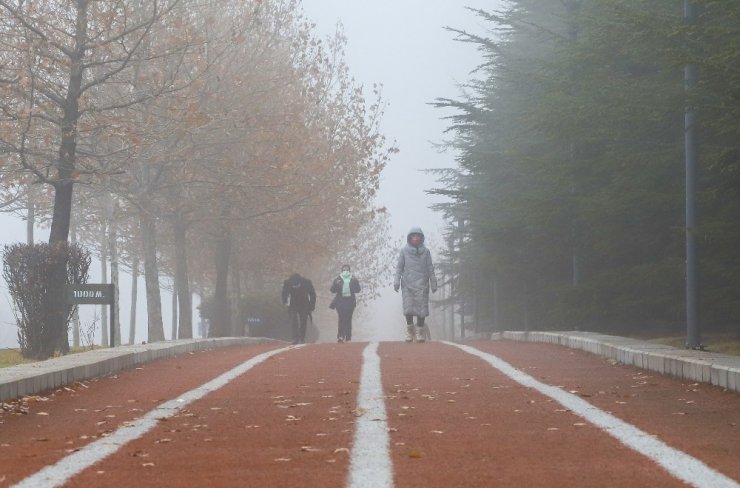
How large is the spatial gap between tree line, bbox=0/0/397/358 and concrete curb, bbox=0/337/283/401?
3.01 meters

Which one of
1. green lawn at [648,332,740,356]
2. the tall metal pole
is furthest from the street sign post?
green lawn at [648,332,740,356]

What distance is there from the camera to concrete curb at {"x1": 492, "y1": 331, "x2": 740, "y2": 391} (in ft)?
40.0

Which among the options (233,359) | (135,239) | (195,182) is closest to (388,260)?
(135,239)

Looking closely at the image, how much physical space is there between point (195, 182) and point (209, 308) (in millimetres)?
14166

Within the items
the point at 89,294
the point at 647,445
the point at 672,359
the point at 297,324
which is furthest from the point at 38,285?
the point at 647,445

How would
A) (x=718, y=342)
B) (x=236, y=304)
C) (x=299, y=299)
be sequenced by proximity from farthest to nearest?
1. (x=236, y=304)
2. (x=299, y=299)
3. (x=718, y=342)

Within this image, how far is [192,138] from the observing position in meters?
30.7

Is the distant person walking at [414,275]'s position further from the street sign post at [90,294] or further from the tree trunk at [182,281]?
the tree trunk at [182,281]

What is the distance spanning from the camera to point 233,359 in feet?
59.1

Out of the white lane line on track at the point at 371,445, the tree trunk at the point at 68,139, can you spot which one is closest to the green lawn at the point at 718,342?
the white lane line on track at the point at 371,445

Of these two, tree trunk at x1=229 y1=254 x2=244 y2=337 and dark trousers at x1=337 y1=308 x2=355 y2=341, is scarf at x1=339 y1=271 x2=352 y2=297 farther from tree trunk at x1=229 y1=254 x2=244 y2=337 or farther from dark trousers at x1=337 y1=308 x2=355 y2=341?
tree trunk at x1=229 y1=254 x2=244 y2=337

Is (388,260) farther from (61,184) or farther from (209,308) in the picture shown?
(61,184)

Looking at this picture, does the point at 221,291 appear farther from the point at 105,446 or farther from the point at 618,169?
the point at 105,446

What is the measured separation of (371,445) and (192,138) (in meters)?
23.7
